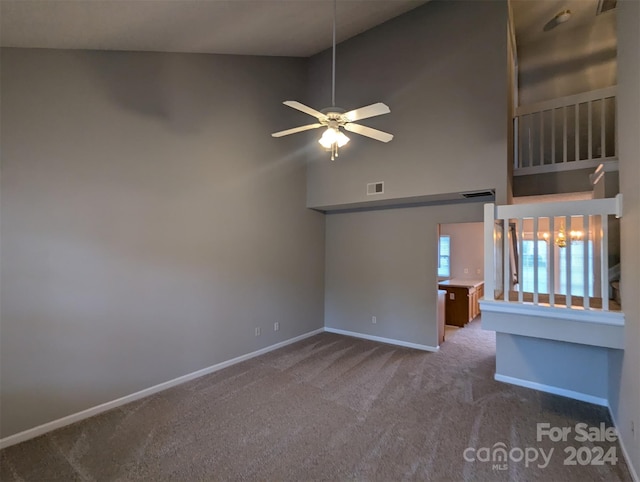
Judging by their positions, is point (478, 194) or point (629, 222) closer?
point (629, 222)

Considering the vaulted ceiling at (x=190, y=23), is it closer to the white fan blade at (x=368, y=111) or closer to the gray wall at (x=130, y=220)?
the gray wall at (x=130, y=220)

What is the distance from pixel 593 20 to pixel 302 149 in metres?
4.82

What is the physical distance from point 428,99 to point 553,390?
377 centimetres

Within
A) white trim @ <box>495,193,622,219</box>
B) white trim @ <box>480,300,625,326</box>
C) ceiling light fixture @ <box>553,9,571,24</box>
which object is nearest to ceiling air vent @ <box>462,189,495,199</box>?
white trim @ <box>495,193,622,219</box>

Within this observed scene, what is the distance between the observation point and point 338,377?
3781mm

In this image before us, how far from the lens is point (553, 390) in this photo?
3.40 meters

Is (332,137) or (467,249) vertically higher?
(332,137)

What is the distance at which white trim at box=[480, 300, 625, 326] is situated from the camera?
2535mm

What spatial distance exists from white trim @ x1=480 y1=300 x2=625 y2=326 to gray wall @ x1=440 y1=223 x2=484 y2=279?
4.53m

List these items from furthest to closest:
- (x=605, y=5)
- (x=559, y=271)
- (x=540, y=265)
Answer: (x=540, y=265) < (x=559, y=271) < (x=605, y=5)

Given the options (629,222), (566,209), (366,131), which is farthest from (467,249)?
(366,131)

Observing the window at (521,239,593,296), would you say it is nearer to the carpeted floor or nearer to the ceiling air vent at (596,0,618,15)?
the carpeted floor

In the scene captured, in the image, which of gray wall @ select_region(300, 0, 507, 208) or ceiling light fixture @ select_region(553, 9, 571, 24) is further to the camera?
ceiling light fixture @ select_region(553, 9, 571, 24)

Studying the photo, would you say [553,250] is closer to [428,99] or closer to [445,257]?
[428,99]
